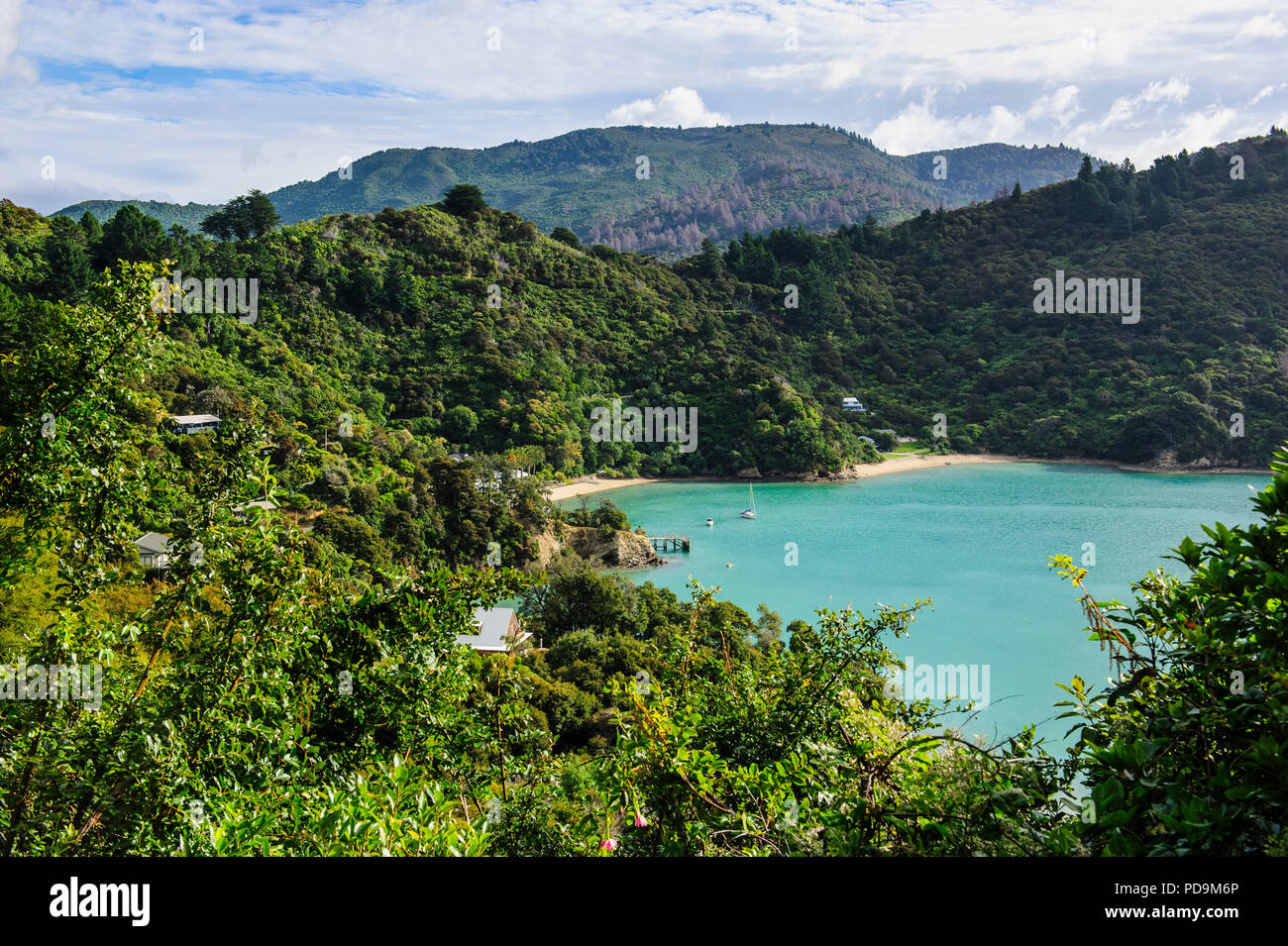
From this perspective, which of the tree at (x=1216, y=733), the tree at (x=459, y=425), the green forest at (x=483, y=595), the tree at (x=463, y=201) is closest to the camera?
the tree at (x=1216, y=733)

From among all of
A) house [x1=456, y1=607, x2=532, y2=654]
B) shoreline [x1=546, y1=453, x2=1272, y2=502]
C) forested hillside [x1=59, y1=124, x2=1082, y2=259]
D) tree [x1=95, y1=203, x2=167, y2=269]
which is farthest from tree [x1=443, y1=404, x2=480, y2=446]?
forested hillside [x1=59, y1=124, x2=1082, y2=259]

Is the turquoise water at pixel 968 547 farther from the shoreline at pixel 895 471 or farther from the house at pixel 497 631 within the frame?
the house at pixel 497 631

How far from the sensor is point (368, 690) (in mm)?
3727

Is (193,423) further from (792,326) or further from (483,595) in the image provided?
(792,326)

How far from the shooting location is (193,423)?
23.4 meters

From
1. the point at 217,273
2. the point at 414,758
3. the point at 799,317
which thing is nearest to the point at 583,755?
the point at 414,758

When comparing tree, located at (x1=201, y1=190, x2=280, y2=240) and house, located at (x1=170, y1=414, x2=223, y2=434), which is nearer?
house, located at (x1=170, y1=414, x2=223, y2=434)

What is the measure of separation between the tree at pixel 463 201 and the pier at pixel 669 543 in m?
28.2

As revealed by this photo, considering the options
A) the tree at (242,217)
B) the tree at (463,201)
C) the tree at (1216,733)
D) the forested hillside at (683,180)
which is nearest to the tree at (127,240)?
the tree at (242,217)

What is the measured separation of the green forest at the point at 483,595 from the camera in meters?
2.25

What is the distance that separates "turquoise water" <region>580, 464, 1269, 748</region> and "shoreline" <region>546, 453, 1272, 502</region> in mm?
791

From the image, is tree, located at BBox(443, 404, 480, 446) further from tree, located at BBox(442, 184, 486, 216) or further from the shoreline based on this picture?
tree, located at BBox(442, 184, 486, 216)

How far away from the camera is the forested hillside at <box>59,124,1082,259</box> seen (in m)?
118
